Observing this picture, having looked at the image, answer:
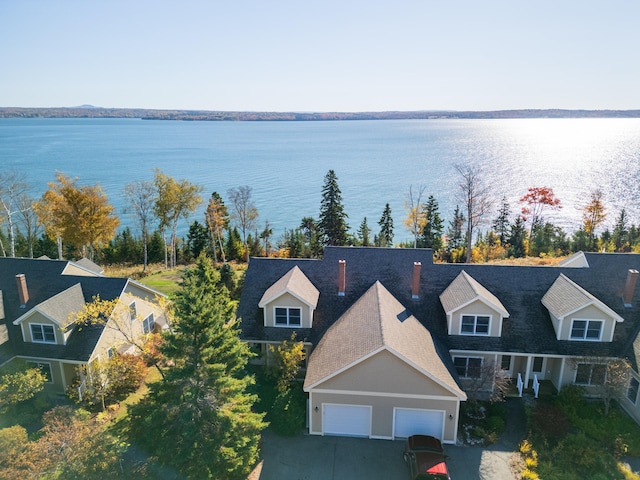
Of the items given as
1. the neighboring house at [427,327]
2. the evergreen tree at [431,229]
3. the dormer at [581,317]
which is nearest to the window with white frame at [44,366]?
the neighboring house at [427,327]

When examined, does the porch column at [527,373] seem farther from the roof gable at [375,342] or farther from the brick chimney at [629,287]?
the brick chimney at [629,287]

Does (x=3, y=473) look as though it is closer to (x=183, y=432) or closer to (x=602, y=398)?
(x=183, y=432)

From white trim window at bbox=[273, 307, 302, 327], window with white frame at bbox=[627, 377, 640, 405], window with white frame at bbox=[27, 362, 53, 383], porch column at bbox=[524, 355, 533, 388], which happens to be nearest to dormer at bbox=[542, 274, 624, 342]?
porch column at bbox=[524, 355, 533, 388]

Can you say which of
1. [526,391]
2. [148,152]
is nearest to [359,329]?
[526,391]

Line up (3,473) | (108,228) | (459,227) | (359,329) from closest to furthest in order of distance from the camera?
(3,473), (359,329), (108,228), (459,227)

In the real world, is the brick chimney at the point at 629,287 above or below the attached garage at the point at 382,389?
above

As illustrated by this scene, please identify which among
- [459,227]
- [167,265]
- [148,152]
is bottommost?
[167,265]

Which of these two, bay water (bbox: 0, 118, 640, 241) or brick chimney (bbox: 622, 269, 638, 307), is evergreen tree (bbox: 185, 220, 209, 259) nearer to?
bay water (bbox: 0, 118, 640, 241)

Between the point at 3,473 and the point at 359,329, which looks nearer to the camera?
the point at 3,473
